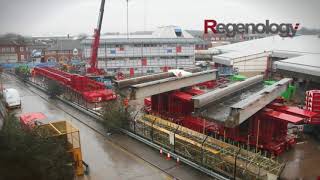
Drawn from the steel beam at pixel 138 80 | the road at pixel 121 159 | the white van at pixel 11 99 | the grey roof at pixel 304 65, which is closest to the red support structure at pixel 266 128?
the road at pixel 121 159

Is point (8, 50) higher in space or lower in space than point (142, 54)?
higher

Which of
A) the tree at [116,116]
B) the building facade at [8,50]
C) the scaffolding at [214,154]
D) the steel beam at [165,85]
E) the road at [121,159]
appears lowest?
the road at [121,159]

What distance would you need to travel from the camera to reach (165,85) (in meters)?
10.2

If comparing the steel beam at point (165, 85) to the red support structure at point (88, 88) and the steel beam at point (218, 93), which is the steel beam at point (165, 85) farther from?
the red support structure at point (88, 88)

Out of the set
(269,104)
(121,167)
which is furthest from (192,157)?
(269,104)

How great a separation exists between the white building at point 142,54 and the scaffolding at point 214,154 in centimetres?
1612

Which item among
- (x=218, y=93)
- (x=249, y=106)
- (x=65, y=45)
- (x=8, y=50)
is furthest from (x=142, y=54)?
(x=8, y=50)

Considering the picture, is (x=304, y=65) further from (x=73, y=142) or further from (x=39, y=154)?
(x=39, y=154)

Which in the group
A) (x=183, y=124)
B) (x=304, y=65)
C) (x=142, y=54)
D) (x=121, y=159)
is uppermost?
(x=142, y=54)

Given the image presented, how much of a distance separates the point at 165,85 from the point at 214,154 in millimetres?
3731

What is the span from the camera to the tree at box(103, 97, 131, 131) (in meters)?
9.89

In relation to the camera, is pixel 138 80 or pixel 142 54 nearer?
pixel 138 80

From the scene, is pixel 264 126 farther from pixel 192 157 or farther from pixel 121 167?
pixel 121 167

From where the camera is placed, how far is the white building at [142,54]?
81.3 ft
